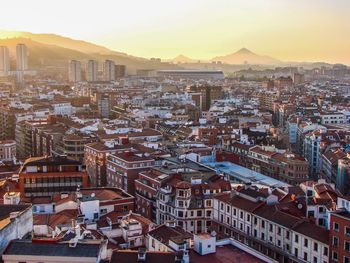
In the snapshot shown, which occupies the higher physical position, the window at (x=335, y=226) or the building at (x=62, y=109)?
the window at (x=335, y=226)

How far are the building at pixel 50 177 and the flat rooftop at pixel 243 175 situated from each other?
12.4 m

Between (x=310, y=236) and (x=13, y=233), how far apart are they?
51.2ft

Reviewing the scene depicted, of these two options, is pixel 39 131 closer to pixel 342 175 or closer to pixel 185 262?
pixel 342 175

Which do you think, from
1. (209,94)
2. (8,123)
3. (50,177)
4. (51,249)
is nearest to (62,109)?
(8,123)

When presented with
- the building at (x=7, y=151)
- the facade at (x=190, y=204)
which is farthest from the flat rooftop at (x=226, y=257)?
the building at (x=7, y=151)

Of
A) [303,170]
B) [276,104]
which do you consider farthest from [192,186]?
[276,104]

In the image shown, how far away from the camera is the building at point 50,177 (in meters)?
42.6

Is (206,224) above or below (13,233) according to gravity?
below

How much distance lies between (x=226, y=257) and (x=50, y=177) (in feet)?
70.0

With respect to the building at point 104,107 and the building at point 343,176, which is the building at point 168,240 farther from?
the building at point 104,107

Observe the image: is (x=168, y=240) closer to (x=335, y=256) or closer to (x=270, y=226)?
(x=270, y=226)

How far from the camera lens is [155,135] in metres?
68.4

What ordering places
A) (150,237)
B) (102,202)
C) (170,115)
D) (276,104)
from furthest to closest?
(276,104), (170,115), (102,202), (150,237)

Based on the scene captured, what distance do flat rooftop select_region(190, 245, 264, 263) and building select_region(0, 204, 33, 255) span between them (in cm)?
697
